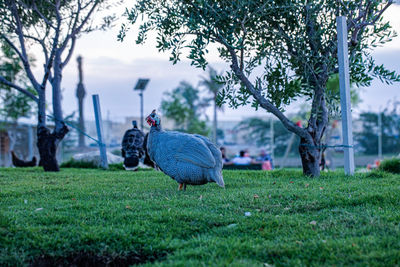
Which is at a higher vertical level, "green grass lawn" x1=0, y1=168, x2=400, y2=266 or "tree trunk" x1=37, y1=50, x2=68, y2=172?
"tree trunk" x1=37, y1=50, x2=68, y2=172

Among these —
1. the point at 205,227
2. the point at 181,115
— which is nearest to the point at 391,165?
the point at 205,227

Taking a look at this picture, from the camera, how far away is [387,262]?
11.8ft

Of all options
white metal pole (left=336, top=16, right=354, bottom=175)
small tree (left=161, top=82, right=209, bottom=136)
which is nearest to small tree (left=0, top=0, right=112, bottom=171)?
white metal pole (left=336, top=16, right=354, bottom=175)

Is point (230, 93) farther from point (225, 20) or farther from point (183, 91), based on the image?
point (183, 91)

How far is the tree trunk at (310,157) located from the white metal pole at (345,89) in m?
0.55

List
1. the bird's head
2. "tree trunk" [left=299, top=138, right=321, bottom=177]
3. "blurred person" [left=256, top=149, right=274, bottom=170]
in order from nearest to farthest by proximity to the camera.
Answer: the bird's head
"tree trunk" [left=299, top=138, right=321, bottom=177]
"blurred person" [left=256, top=149, right=274, bottom=170]

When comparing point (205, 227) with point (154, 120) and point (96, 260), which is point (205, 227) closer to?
point (96, 260)

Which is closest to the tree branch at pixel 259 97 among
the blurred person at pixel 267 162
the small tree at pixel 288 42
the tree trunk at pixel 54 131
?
the small tree at pixel 288 42

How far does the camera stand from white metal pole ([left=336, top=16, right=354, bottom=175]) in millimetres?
8352

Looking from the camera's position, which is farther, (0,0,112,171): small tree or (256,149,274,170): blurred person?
(256,149,274,170): blurred person

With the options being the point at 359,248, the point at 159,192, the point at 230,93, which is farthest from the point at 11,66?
the point at 359,248

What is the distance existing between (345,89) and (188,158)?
143 inches

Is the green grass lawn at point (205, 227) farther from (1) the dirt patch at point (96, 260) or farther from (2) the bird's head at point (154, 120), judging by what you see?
(2) the bird's head at point (154, 120)

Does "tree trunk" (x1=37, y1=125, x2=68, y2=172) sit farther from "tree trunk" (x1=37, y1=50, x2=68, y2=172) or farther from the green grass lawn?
the green grass lawn
